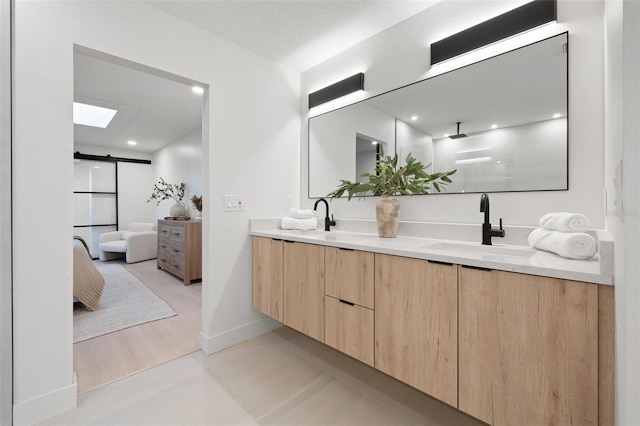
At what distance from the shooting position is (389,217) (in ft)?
5.95

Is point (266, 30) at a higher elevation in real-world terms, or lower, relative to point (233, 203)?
higher

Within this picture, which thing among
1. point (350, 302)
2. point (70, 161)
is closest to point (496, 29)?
point (350, 302)

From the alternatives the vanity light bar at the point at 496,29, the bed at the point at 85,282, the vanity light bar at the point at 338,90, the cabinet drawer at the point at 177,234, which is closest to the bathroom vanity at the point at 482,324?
the vanity light bar at the point at 496,29

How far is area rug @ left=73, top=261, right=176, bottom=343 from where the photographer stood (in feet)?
8.06

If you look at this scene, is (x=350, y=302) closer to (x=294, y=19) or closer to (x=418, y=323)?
(x=418, y=323)

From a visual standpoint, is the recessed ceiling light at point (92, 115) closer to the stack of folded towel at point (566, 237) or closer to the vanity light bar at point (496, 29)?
the vanity light bar at point (496, 29)

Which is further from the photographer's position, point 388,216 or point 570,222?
point 388,216

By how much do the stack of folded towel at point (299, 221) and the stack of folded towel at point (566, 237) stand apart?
1.50m

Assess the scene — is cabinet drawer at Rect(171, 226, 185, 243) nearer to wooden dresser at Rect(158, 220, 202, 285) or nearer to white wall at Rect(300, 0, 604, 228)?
wooden dresser at Rect(158, 220, 202, 285)

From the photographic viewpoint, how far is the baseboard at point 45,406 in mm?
1379

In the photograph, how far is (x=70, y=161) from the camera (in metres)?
1.52

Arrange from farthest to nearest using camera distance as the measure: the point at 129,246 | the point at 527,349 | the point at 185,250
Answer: the point at 129,246, the point at 185,250, the point at 527,349

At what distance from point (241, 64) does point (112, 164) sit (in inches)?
219

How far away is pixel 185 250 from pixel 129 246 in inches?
78.9
